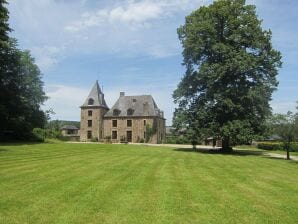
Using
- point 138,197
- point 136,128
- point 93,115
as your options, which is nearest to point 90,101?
point 93,115

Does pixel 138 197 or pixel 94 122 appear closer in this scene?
pixel 138 197

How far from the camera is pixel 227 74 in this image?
36.5 metres

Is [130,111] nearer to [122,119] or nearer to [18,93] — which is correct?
[122,119]

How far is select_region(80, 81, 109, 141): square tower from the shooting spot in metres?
70.1

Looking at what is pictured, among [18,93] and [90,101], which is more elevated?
[90,101]

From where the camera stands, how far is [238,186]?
13.2 m

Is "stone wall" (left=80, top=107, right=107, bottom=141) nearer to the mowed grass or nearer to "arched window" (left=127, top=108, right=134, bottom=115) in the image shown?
"arched window" (left=127, top=108, right=134, bottom=115)

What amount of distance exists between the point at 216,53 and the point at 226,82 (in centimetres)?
302

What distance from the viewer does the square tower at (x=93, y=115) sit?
70125 mm

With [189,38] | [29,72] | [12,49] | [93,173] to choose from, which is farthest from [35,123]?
[93,173]

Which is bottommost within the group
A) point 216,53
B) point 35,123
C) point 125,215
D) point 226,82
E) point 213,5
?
point 125,215

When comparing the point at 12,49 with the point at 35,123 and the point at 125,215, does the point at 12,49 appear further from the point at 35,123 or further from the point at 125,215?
the point at 125,215

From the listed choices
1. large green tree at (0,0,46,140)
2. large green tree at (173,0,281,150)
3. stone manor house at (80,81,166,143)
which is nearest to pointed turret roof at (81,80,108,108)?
stone manor house at (80,81,166,143)

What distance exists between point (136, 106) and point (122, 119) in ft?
11.6
